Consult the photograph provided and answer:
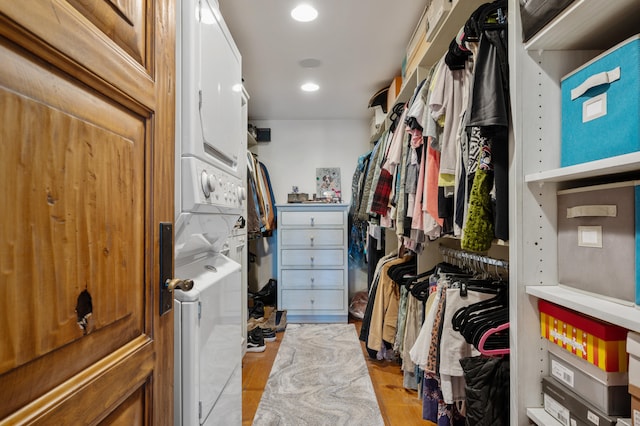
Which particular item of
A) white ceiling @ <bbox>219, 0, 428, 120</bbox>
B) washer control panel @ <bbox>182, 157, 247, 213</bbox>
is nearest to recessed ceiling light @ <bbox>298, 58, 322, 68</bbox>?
white ceiling @ <bbox>219, 0, 428, 120</bbox>

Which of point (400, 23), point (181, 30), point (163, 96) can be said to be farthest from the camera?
point (400, 23)

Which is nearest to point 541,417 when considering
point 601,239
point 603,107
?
point 601,239

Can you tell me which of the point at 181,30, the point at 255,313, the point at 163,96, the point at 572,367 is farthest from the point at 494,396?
the point at 255,313

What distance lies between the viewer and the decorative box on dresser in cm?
355

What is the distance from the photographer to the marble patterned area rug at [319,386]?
1.84m

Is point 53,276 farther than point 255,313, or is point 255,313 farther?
point 255,313

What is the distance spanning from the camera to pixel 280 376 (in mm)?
2320

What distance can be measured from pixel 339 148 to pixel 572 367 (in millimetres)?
3512

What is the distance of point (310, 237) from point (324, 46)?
1.86 meters

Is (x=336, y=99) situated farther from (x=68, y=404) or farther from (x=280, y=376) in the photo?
(x=68, y=404)

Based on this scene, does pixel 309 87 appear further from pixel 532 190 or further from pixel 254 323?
pixel 532 190

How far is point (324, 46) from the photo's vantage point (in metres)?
2.37

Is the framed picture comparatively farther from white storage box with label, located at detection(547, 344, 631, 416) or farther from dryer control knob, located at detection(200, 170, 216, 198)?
white storage box with label, located at detection(547, 344, 631, 416)

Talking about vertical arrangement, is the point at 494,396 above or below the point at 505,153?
below
